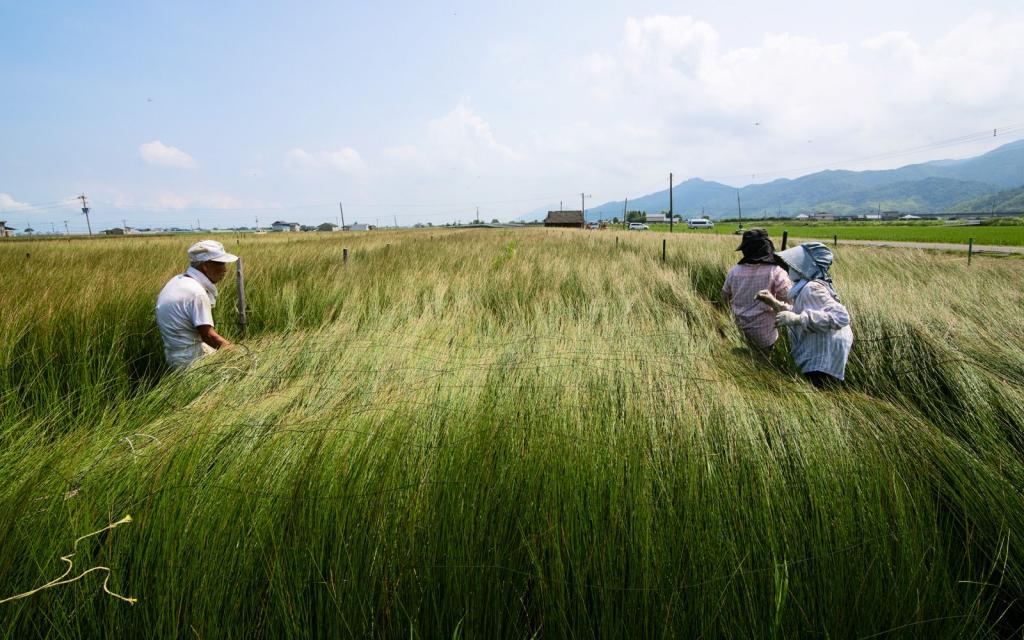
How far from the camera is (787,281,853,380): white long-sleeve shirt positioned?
2.57 meters

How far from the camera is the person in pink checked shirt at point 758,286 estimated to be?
11.5 feet

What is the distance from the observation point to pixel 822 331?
8.74ft

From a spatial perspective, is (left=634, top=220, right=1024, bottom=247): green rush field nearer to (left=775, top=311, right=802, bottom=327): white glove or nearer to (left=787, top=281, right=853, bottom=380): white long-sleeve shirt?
(left=787, top=281, right=853, bottom=380): white long-sleeve shirt

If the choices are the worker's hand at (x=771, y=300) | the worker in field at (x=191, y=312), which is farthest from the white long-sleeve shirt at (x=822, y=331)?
the worker in field at (x=191, y=312)

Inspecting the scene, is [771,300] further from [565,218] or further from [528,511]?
[565,218]

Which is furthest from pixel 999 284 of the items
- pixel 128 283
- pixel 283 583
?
pixel 128 283

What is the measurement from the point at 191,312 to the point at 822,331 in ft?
14.0

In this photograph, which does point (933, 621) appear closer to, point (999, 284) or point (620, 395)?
point (620, 395)

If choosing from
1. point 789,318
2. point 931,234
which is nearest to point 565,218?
point 931,234

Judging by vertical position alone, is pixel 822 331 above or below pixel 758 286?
below

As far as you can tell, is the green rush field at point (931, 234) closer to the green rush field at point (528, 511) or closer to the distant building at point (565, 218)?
the green rush field at point (528, 511)

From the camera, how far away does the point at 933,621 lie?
1.10m

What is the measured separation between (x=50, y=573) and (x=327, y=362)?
61.4 inches

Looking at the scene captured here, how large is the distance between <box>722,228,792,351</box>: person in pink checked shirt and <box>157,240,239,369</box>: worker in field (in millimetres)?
4075
